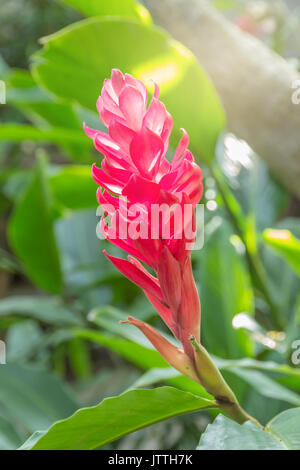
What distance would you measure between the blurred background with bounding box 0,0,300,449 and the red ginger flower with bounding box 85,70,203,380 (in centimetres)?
14

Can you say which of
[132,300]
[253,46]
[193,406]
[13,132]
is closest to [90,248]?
[132,300]

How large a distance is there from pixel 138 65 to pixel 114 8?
0.41ft

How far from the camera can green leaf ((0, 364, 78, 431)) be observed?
57 cm

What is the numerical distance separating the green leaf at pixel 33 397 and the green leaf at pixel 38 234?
0.21m

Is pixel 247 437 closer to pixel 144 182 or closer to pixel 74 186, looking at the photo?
pixel 144 182

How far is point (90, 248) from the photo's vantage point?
101 centimetres

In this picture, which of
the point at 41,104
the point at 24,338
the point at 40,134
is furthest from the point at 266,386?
the point at 24,338

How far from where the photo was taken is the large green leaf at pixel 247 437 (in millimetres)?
234

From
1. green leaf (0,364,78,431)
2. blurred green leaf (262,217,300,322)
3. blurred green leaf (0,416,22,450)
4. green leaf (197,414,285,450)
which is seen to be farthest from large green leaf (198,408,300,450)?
blurred green leaf (262,217,300,322)

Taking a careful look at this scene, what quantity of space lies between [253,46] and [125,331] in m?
0.34

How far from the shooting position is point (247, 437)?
0.79 feet

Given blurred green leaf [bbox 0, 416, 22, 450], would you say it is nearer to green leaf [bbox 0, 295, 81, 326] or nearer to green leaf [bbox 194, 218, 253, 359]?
green leaf [bbox 194, 218, 253, 359]

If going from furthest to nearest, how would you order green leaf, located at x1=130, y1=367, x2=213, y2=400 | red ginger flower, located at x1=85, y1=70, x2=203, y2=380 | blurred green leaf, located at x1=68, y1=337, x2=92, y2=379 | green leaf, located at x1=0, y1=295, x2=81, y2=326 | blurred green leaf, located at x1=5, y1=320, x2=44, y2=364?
blurred green leaf, located at x1=68, y1=337, x2=92, y2=379 → blurred green leaf, located at x1=5, y1=320, x2=44, y2=364 → green leaf, located at x1=0, y1=295, x2=81, y2=326 → green leaf, located at x1=130, y1=367, x2=213, y2=400 → red ginger flower, located at x1=85, y1=70, x2=203, y2=380

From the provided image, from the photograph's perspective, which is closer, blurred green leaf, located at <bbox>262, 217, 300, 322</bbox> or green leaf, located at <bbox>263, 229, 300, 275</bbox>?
green leaf, located at <bbox>263, 229, 300, 275</bbox>
